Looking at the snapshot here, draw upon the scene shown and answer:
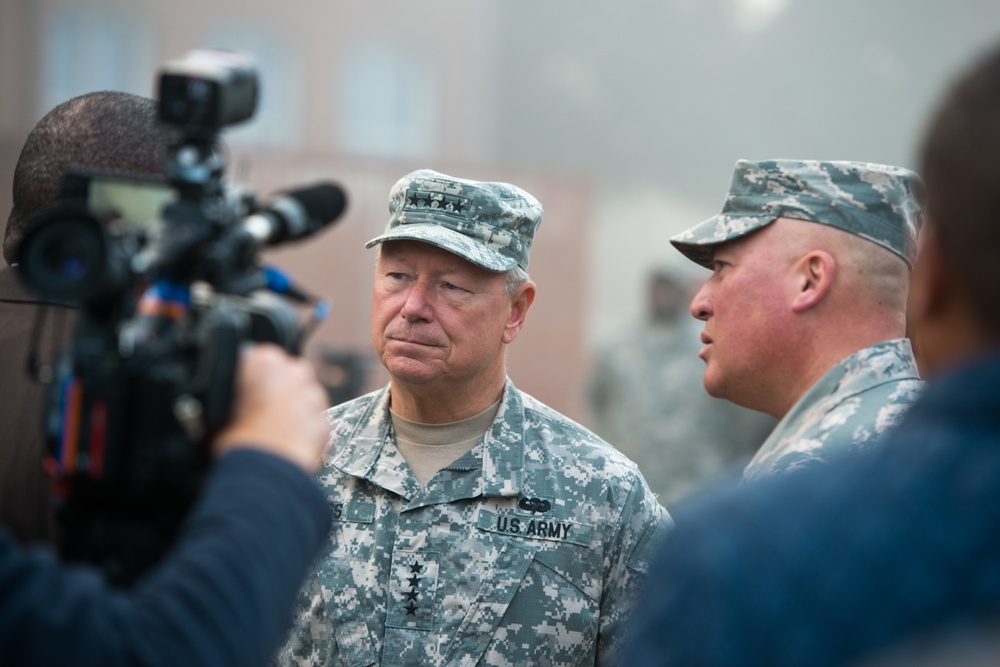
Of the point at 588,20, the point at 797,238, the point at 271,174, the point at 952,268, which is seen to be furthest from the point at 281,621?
the point at 588,20

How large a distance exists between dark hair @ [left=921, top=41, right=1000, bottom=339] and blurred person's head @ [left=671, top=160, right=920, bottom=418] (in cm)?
169

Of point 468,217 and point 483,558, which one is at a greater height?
point 468,217

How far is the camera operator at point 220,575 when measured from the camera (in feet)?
4.36

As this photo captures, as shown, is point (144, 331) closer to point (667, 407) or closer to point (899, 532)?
point (899, 532)

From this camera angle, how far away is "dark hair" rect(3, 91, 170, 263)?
2.33 m

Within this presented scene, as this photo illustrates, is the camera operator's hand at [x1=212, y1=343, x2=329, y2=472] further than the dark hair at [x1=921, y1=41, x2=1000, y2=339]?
Yes

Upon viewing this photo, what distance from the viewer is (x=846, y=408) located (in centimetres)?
278

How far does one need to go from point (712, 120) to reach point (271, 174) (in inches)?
247

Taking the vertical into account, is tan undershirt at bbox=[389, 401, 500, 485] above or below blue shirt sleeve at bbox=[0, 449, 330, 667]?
below

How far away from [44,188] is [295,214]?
849 millimetres

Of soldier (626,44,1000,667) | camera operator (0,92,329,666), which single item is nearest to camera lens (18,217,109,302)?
camera operator (0,92,329,666)

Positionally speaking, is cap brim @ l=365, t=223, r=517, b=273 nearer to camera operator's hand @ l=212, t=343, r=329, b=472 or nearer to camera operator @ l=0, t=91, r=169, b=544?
camera operator @ l=0, t=91, r=169, b=544

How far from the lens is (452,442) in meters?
3.29

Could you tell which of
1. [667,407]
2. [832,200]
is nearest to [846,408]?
[832,200]
